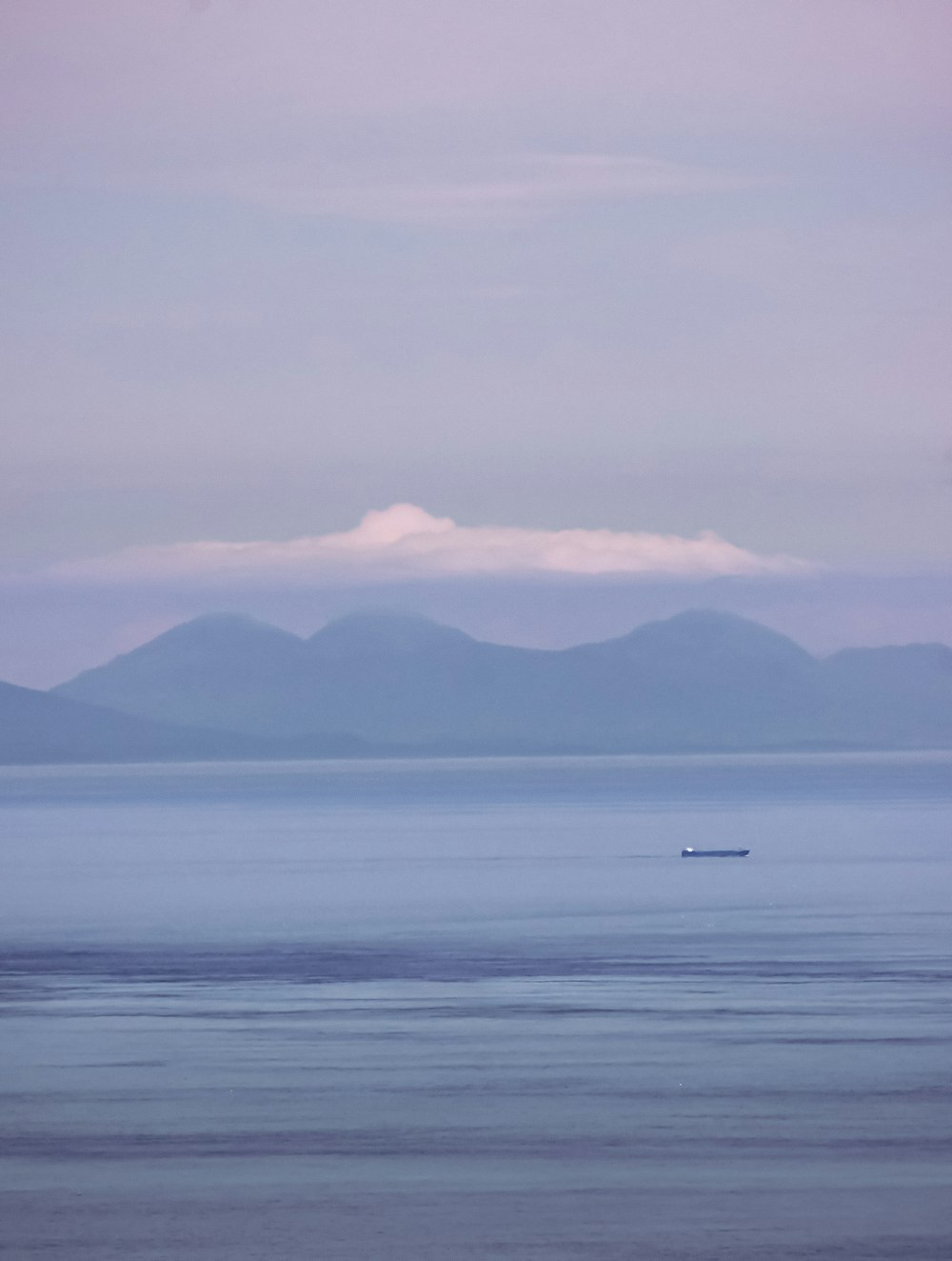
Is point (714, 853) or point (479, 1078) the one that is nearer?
point (479, 1078)

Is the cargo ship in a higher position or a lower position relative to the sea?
higher

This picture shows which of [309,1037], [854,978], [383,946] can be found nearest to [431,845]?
[383,946]

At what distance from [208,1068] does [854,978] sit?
17.3 metres

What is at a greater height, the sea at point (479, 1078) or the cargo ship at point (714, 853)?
the cargo ship at point (714, 853)

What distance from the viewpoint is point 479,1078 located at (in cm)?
3034

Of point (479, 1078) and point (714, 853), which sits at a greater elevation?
point (714, 853)

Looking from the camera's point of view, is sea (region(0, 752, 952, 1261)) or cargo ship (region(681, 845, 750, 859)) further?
cargo ship (region(681, 845, 750, 859))

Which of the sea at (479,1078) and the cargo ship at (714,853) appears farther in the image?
the cargo ship at (714,853)

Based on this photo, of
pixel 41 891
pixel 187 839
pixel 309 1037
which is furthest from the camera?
pixel 187 839

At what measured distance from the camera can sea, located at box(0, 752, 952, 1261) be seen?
22.1 m

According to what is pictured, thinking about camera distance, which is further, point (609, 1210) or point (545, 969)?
point (545, 969)

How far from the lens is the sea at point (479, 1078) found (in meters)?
22.1

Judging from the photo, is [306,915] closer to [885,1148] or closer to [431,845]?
[885,1148]

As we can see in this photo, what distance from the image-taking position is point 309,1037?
34594 mm
